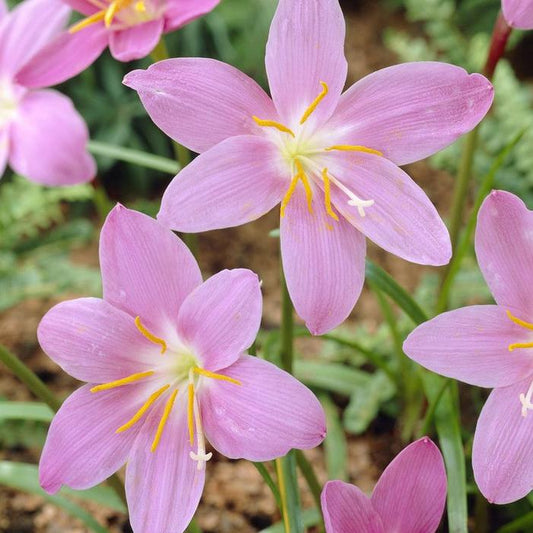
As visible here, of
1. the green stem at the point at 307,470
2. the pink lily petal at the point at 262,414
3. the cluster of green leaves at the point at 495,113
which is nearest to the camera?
the pink lily petal at the point at 262,414

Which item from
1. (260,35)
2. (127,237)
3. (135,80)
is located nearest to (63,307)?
(127,237)

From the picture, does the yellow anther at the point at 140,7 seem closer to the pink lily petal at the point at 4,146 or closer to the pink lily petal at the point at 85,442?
the pink lily petal at the point at 4,146

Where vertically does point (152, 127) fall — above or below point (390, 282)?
below

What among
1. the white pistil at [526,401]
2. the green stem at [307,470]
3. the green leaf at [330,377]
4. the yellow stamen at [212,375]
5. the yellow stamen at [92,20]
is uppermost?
the yellow stamen at [92,20]

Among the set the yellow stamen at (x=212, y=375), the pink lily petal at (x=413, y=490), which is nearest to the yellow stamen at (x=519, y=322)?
the pink lily petal at (x=413, y=490)

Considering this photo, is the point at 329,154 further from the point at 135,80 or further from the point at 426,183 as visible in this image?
the point at 426,183

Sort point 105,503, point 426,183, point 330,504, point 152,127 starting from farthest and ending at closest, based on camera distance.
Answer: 1. point 152,127
2. point 426,183
3. point 105,503
4. point 330,504
